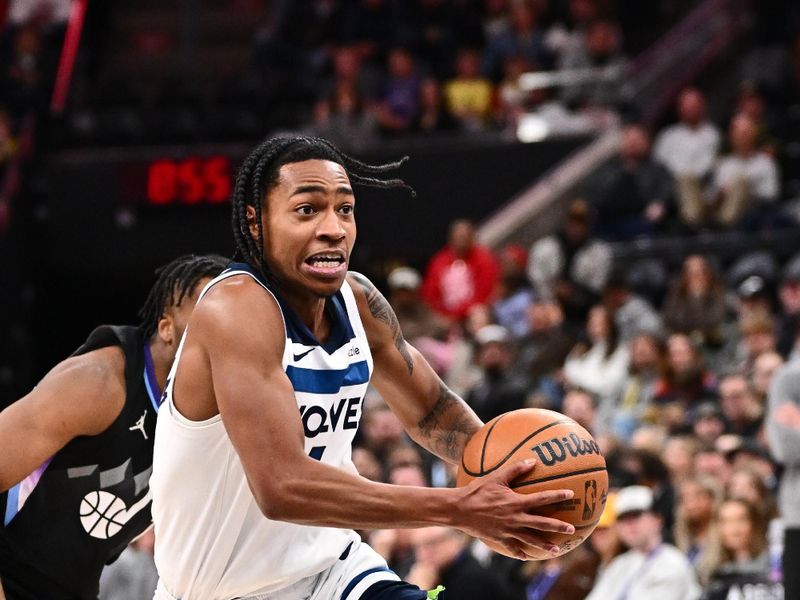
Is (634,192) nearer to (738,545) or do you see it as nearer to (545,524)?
(738,545)

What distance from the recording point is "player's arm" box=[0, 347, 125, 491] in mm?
4152

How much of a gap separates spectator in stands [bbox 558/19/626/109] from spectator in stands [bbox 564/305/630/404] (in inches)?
139

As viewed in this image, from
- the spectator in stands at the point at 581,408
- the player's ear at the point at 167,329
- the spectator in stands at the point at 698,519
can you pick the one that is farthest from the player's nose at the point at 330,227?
the spectator in stands at the point at 581,408

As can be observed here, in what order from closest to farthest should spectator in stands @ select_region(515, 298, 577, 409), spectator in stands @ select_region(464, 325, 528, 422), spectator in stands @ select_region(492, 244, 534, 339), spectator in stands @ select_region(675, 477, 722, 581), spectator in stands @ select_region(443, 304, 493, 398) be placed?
spectator in stands @ select_region(675, 477, 722, 581)
spectator in stands @ select_region(464, 325, 528, 422)
spectator in stands @ select_region(515, 298, 577, 409)
spectator in stands @ select_region(443, 304, 493, 398)
spectator in stands @ select_region(492, 244, 534, 339)

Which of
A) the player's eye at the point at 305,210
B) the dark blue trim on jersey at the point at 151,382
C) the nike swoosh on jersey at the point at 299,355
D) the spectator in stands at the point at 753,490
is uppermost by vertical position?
the player's eye at the point at 305,210

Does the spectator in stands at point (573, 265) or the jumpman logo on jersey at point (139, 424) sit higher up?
the spectator in stands at point (573, 265)

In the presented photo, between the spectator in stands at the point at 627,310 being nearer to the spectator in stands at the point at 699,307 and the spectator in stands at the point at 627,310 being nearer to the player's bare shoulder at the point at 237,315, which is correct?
the spectator in stands at the point at 699,307

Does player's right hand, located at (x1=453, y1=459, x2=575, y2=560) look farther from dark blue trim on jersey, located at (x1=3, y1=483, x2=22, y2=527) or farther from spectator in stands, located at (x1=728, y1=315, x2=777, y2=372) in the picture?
spectator in stands, located at (x1=728, y1=315, x2=777, y2=372)

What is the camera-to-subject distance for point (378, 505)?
342cm

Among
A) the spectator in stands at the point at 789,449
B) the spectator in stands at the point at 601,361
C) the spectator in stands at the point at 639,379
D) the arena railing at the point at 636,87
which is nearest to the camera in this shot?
the spectator in stands at the point at 789,449

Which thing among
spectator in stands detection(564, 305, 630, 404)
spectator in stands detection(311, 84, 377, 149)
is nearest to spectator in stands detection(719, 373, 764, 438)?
spectator in stands detection(564, 305, 630, 404)

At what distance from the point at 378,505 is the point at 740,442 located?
5145 millimetres

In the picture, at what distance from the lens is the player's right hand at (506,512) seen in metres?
3.38

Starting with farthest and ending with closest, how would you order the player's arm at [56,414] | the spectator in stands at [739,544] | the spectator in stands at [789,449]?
the spectator in stands at [739,544], the spectator in stands at [789,449], the player's arm at [56,414]
